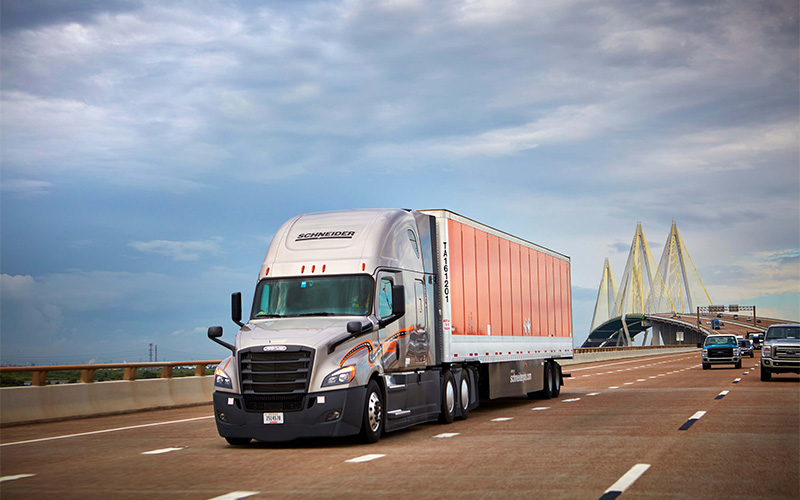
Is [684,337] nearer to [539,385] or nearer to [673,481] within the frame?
[539,385]

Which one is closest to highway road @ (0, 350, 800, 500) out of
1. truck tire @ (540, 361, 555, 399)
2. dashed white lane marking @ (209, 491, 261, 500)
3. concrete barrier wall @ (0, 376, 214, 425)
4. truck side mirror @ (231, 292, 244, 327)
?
dashed white lane marking @ (209, 491, 261, 500)

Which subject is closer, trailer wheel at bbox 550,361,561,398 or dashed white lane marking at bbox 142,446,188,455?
dashed white lane marking at bbox 142,446,188,455

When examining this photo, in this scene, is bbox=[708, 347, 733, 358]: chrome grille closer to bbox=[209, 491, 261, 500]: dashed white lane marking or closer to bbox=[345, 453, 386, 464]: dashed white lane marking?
bbox=[345, 453, 386, 464]: dashed white lane marking

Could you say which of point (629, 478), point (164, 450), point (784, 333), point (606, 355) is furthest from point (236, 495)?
point (606, 355)

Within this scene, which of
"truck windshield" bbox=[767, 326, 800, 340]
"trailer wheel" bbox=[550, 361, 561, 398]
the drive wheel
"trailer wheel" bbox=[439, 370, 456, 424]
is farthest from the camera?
"truck windshield" bbox=[767, 326, 800, 340]

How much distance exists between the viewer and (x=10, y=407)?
18188 millimetres

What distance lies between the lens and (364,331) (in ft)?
44.2

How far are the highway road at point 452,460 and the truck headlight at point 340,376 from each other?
92 centimetres

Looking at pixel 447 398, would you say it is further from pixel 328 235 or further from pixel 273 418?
pixel 273 418

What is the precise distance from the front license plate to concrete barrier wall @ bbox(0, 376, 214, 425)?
7.73 m

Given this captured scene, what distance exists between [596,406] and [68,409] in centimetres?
1154

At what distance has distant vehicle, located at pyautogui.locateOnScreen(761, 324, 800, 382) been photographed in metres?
31.0

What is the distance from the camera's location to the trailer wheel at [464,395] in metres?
17.9

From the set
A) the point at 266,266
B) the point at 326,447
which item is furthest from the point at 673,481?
the point at 266,266
